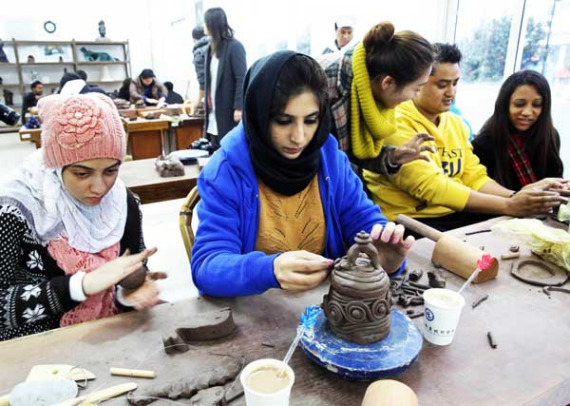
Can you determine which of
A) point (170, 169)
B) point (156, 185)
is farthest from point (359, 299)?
point (170, 169)

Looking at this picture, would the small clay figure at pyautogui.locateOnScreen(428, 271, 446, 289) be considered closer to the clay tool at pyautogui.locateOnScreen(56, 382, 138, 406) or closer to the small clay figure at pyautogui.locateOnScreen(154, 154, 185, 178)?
the clay tool at pyautogui.locateOnScreen(56, 382, 138, 406)

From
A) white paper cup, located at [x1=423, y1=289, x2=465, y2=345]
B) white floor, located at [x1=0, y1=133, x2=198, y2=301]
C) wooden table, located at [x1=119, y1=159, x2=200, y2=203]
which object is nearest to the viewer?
white paper cup, located at [x1=423, y1=289, x2=465, y2=345]

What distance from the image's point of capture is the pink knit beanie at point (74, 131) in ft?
4.50

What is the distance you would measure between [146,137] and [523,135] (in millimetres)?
4860

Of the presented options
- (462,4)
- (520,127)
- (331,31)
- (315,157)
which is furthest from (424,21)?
(315,157)

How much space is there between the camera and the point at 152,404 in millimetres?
921

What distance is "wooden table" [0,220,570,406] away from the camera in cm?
97

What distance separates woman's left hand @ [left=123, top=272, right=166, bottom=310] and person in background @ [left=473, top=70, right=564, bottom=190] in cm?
235

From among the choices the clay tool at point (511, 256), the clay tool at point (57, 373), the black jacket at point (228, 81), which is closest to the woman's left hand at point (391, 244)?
the clay tool at point (511, 256)

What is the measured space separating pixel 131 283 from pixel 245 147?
616 millimetres

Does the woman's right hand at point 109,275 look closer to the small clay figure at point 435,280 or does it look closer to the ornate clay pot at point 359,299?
the ornate clay pot at point 359,299

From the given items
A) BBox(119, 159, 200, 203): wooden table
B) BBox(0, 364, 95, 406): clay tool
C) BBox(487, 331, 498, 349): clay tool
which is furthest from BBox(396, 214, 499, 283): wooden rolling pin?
BBox(119, 159, 200, 203): wooden table

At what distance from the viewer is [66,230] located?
1.48 meters

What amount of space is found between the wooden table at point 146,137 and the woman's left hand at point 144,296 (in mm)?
4782
